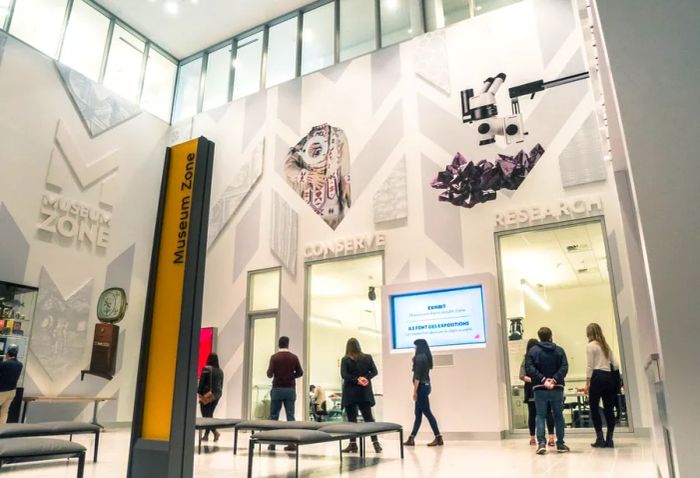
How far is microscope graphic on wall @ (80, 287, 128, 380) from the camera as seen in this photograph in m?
10.4

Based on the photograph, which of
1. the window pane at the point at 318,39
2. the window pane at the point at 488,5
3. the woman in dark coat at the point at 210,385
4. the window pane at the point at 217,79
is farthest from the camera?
the window pane at the point at 217,79

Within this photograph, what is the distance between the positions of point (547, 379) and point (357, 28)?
8.95 meters

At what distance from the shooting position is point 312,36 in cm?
1250

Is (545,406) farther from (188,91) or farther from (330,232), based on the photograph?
(188,91)

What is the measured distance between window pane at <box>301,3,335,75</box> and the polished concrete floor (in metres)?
8.67

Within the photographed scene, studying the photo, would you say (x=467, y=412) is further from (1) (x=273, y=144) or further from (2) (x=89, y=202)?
(2) (x=89, y=202)

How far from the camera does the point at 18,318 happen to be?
31.1 feet

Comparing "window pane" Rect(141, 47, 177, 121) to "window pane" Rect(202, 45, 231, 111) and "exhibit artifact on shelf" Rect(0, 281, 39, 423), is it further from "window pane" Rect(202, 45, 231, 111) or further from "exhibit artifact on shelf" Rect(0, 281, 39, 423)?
→ "exhibit artifact on shelf" Rect(0, 281, 39, 423)

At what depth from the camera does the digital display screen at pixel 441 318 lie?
8.40 meters

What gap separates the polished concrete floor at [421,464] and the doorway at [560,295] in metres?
2.12

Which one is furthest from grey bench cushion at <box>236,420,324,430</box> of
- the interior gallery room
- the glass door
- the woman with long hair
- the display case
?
the display case

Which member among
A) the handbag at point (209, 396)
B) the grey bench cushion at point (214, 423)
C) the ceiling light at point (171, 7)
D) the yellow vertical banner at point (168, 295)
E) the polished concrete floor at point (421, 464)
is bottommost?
the polished concrete floor at point (421, 464)

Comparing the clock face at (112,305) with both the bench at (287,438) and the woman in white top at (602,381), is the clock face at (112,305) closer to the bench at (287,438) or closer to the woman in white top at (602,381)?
the bench at (287,438)

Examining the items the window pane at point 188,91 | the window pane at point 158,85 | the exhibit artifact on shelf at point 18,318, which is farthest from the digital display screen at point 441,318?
the window pane at point 158,85
